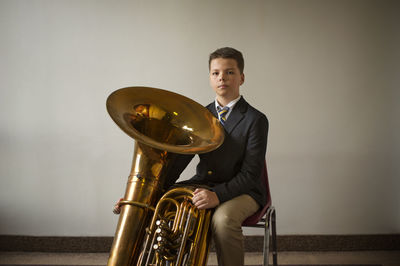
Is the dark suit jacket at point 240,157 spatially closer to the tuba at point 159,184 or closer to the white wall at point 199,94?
the tuba at point 159,184

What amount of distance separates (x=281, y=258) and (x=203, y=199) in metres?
1.20

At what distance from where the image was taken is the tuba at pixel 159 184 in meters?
1.09

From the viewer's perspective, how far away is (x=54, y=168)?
2234mm

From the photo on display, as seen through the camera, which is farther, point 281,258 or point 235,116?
point 281,258

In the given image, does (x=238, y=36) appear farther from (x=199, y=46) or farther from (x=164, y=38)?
(x=164, y=38)

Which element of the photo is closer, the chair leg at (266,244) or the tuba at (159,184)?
the tuba at (159,184)

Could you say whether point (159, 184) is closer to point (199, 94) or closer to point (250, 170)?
point (250, 170)

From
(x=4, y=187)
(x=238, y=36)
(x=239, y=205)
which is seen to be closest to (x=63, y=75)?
(x=4, y=187)

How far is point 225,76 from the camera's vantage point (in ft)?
4.63

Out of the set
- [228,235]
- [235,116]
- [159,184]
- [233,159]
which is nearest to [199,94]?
[235,116]

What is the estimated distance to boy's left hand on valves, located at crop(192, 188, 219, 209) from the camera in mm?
1157

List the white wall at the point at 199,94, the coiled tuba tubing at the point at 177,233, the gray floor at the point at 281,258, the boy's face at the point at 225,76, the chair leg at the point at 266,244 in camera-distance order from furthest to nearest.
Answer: the white wall at the point at 199,94
the gray floor at the point at 281,258
the boy's face at the point at 225,76
the chair leg at the point at 266,244
the coiled tuba tubing at the point at 177,233

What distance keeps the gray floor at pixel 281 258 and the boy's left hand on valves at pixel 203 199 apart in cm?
102

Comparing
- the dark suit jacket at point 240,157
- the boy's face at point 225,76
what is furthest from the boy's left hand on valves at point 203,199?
the boy's face at point 225,76
